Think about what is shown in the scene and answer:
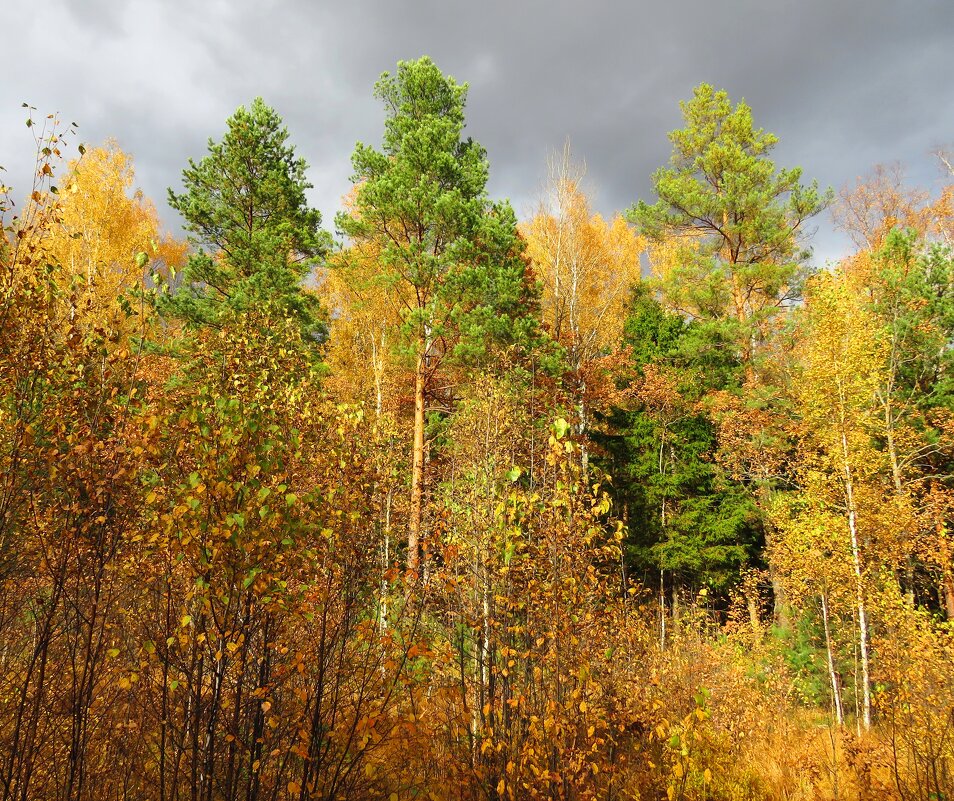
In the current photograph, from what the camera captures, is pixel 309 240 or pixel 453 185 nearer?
pixel 453 185

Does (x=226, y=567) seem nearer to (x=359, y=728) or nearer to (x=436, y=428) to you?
(x=359, y=728)

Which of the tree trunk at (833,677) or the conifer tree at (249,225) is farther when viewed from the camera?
the conifer tree at (249,225)

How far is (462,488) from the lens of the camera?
29.3ft

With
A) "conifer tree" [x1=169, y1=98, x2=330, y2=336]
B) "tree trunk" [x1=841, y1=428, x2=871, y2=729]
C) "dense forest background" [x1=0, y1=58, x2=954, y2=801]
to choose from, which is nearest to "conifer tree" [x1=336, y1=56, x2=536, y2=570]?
"dense forest background" [x1=0, y1=58, x2=954, y2=801]

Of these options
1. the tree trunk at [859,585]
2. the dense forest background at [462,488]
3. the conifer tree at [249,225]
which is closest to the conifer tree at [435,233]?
the dense forest background at [462,488]

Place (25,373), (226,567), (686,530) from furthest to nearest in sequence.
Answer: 1. (686,530)
2. (25,373)
3. (226,567)

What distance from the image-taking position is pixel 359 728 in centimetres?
329

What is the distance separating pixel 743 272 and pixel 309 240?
13027 mm

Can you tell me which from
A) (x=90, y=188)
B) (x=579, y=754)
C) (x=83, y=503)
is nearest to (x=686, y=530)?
(x=579, y=754)

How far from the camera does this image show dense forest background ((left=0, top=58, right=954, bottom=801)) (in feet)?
10.2

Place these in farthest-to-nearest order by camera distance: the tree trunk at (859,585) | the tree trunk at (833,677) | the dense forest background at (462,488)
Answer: the tree trunk at (833,677), the tree trunk at (859,585), the dense forest background at (462,488)

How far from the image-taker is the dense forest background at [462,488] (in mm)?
3105

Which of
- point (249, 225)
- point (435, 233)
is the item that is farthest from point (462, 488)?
point (249, 225)

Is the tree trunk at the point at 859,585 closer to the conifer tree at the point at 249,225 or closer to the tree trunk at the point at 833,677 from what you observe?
the tree trunk at the point at 833,677
